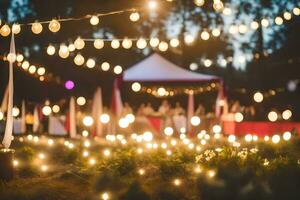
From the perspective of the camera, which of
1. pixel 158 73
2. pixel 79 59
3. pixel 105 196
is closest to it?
pixel 105 196

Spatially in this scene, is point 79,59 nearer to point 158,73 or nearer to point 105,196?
point 158,73

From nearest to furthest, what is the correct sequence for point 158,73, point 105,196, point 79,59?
point 105,196 < point 79,59 < point 158,73

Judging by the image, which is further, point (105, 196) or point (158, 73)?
point (158, 73)

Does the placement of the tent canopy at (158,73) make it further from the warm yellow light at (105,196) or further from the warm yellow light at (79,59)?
the warm yellow light at (105,196)

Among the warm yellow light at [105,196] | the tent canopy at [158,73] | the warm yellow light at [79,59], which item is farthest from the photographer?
the tent canopy at [158,73]

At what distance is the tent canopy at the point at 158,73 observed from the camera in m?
16.2

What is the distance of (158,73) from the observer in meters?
16.5

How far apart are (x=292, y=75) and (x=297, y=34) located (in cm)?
241

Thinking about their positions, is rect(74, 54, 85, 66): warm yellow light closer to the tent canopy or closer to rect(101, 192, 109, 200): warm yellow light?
the tent canopy

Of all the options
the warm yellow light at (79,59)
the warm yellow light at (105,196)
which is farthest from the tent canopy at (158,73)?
the warm yellow light at (105,196)

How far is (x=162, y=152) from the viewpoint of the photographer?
9211 millimetres

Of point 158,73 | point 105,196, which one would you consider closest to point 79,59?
point 158,73

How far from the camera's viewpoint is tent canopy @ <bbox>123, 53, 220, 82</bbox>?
53.3 feet

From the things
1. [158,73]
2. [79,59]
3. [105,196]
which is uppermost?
[158,73]
